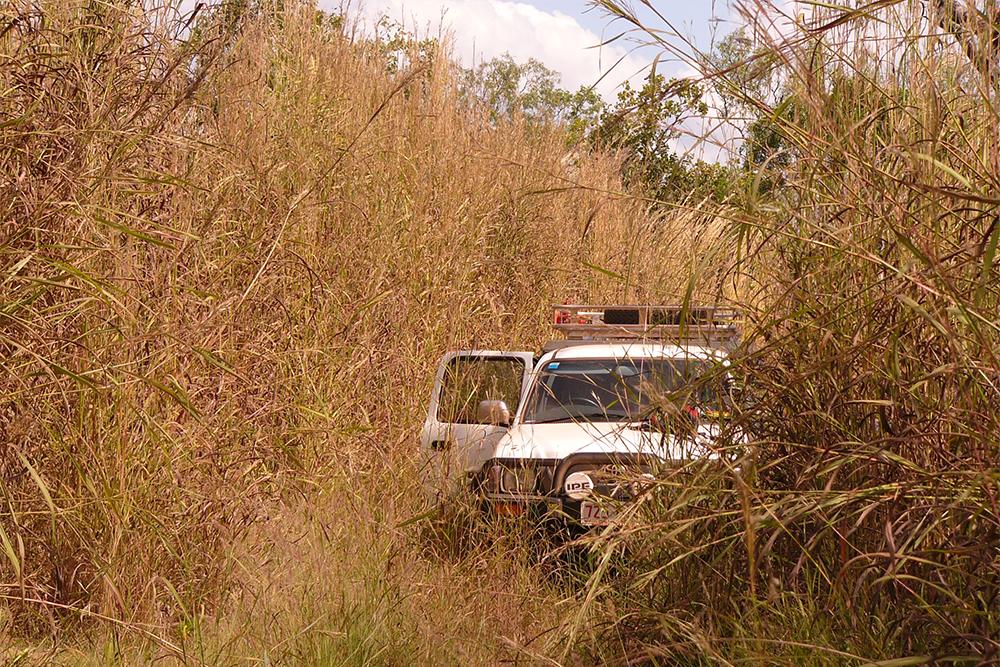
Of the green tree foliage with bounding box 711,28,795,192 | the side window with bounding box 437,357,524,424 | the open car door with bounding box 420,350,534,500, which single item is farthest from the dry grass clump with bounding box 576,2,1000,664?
the side window with bounding box 437,357,524,424

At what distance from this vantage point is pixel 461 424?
17.8 feet

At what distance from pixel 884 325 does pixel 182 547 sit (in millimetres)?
2787

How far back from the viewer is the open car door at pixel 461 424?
4.76 m

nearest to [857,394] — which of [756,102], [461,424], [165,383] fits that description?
[756,102]

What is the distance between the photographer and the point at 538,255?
398 inches

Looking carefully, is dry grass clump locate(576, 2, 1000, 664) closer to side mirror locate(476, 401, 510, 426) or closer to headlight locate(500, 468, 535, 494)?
headlight locate(500, 468, 535, 494)

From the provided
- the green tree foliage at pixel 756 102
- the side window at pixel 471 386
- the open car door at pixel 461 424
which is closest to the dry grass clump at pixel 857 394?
the green tree foliage at pixel 756 102

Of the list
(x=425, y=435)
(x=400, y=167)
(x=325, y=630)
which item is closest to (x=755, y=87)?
(x=325, y=630)

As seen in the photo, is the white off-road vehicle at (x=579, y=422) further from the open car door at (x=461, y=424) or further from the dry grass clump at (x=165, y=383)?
the dry grass clump at (x=165, y=383)

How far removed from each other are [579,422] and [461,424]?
795 millimetres

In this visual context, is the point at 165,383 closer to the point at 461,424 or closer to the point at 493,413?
the point at 493,413

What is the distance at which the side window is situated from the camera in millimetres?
5195

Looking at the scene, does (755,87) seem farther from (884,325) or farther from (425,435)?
(425,435)

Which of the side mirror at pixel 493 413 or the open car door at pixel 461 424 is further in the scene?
the side mirror at pixel 493 413
